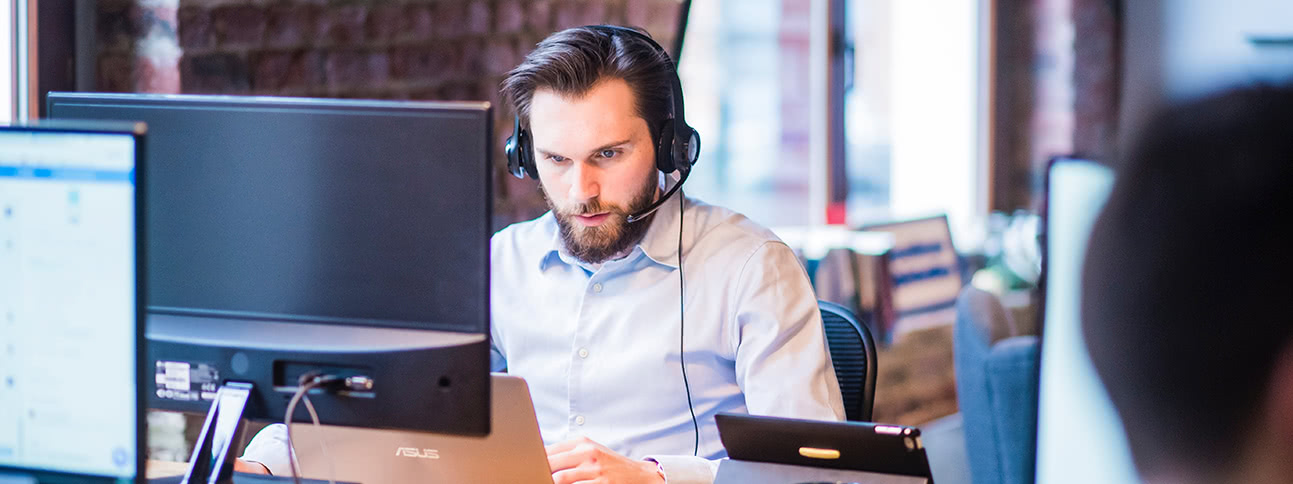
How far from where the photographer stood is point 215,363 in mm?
1051

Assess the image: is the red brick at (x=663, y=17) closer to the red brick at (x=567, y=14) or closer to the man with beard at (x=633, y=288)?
the red brick at (x=567, y=14)

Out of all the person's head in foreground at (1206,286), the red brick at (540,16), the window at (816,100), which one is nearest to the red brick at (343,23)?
the red brick at (540,16)

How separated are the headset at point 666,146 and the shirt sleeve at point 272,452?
18.9 inches

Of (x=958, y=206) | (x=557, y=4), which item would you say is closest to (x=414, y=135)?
(x=557, y=4)

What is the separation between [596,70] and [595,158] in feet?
0.39

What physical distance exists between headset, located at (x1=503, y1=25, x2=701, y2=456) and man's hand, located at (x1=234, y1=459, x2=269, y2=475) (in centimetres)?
51

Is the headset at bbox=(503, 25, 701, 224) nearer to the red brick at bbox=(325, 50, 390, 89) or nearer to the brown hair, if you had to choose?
the brown hair

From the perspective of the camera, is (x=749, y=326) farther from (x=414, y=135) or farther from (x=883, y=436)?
(x=414, y=135)

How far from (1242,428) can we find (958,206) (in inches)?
170

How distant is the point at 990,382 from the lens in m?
1.54

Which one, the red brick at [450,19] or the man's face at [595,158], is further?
the red brick at [450,19]

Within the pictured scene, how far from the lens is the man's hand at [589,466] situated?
4.02ft

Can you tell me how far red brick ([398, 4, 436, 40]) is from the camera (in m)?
2.24

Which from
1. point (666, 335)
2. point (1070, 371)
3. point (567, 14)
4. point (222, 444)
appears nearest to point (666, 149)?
point (666, 335)
